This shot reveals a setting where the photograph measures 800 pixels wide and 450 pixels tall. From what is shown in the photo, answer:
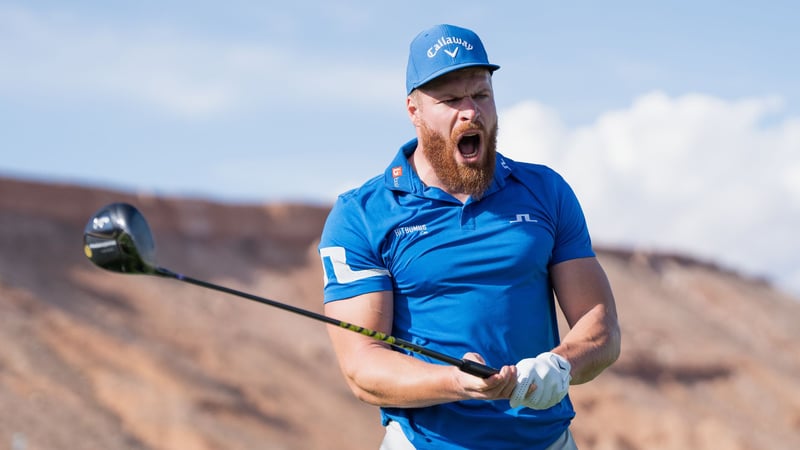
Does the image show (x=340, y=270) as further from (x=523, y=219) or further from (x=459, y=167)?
(x=523, y=219)

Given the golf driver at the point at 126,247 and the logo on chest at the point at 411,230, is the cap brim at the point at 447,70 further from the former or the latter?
the golf driver at the point at 126,247

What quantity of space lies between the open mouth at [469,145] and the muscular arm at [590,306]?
0.58m

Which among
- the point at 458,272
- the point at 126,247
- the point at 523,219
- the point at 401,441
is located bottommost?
the point at 401,441

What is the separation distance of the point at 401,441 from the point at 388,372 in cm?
35

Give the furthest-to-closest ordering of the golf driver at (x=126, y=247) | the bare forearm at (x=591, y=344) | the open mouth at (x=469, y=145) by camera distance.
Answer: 1. the open mouth at (x=469, y=145)
2. the bare forearm at (x=591, y=344)
3. the golf driver at (x=126, y=247)

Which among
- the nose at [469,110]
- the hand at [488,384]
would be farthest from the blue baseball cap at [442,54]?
the hand at [488,384]

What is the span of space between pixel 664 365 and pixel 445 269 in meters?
41.7

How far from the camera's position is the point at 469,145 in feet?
14.6

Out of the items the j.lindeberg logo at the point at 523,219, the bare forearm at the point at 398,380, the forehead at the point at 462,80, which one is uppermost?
the forehead at the point at 462,80

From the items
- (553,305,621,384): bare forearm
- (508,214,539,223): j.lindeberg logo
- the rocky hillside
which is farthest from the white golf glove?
the rocky hillside

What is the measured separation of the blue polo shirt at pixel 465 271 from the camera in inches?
167

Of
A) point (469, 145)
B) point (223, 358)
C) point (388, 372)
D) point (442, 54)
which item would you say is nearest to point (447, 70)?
point (442, 54)

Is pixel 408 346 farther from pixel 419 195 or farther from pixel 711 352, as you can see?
pixel 711 352

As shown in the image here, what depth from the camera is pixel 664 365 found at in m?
44.3
